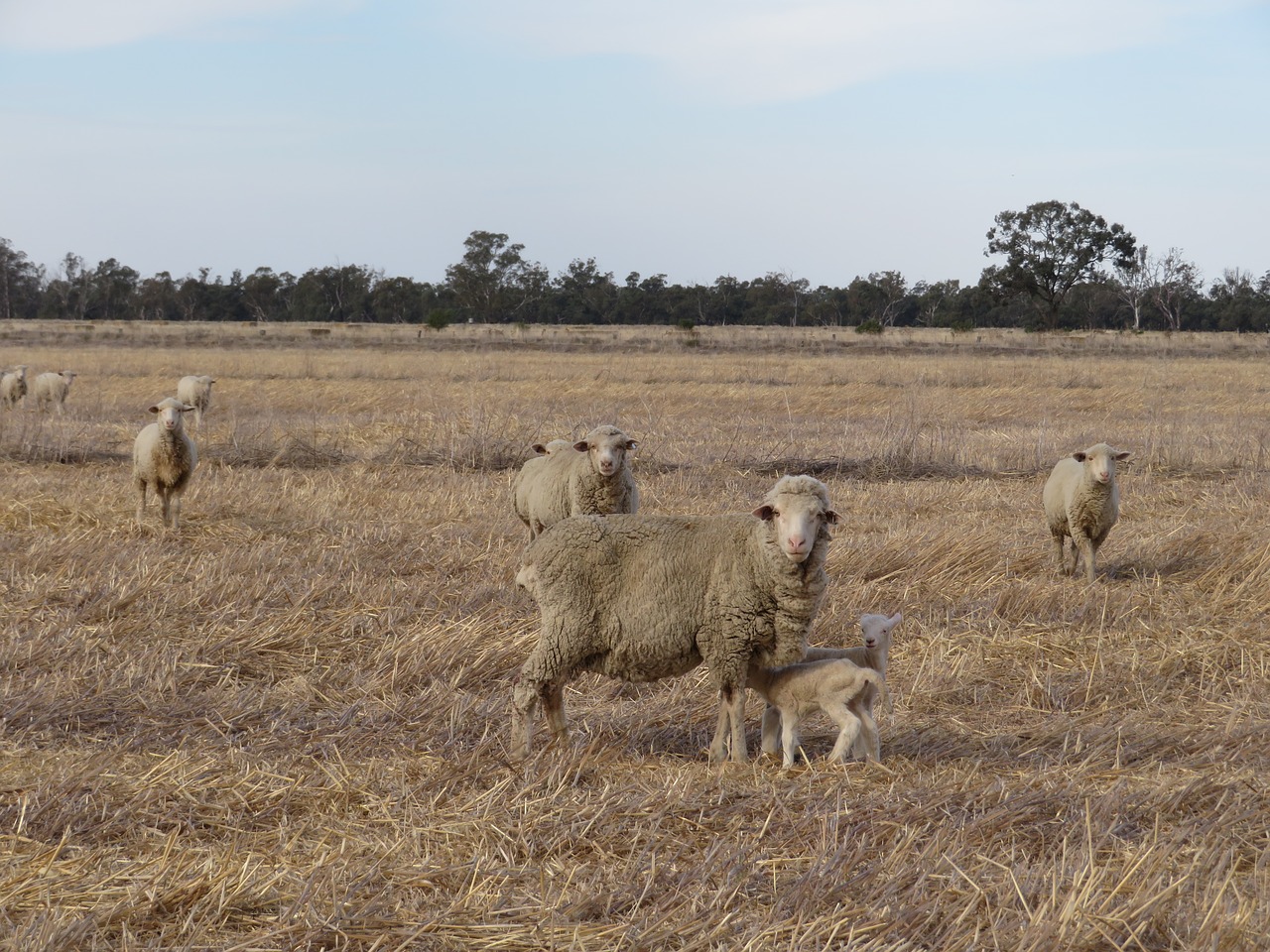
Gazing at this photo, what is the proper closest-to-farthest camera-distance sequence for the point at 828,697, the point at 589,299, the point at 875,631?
the point at 828,697 → the point at 875,631 → the point at 589,299

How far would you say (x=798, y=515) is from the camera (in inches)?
207

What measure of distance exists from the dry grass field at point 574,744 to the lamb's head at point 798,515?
966 millimetres

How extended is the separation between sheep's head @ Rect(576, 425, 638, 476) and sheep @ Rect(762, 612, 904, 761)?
2.95 metres

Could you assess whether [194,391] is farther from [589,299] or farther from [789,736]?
[589,299]

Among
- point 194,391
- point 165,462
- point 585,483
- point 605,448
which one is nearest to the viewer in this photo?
point 605,448

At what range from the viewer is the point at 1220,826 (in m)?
4.58

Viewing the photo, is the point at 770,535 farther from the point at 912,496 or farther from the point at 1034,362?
the point at 1034,362

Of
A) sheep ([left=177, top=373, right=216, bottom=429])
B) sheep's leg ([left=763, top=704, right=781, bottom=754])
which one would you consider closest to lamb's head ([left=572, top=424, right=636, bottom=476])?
sheep's leg ([left=763, top=704, right=781, bottom=754])

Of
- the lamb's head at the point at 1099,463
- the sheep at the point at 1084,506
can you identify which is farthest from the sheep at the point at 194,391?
the lamb's head at the point at 1099,463

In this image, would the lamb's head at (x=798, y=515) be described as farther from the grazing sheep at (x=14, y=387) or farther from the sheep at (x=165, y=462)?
the grazing sheep at (x=14, y=387)

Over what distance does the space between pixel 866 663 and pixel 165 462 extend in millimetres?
7461

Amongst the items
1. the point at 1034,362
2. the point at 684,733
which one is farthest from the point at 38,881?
the point at 1034,362

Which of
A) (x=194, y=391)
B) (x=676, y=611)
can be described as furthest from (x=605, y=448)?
(x=194, y=391)

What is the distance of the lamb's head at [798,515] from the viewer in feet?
17.2
